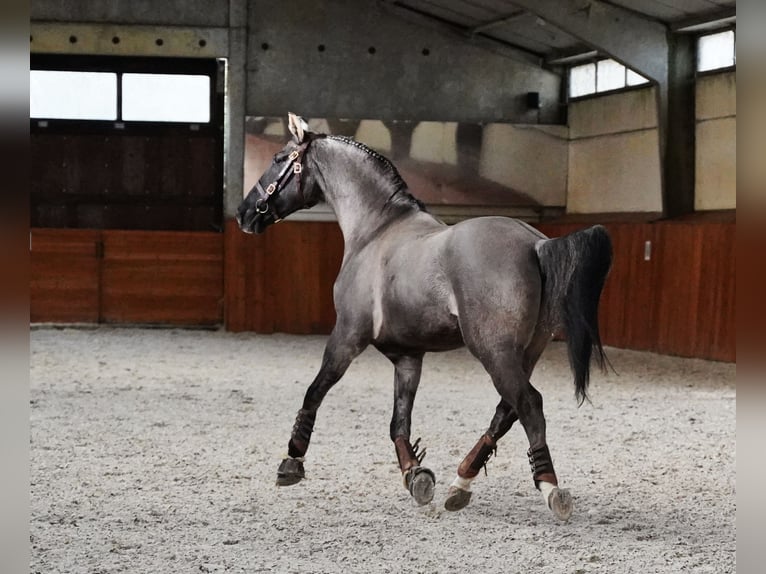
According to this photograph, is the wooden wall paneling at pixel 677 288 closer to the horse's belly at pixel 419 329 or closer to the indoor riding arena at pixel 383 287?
the indoor riding arena at pixel 383 287

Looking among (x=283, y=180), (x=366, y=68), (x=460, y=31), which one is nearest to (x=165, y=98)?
(x=366, y=68)

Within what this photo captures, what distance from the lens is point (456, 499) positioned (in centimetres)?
413

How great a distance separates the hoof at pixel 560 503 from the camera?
12.3 feet

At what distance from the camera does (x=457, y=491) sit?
4137 millimetres

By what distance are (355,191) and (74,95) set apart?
1046cm

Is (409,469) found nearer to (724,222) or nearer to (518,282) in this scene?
(518,282)

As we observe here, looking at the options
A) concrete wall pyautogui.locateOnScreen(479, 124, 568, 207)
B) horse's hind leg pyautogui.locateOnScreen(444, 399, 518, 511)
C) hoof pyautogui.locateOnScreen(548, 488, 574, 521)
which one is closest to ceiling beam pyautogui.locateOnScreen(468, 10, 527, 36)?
concrete wall pyautogui.locateOnScreen(479, 124, 568, 207)

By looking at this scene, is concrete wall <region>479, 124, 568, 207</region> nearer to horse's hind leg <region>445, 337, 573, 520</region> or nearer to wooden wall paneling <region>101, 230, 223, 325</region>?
wooden wall paneling <region>101, 230, 223, 325</region>

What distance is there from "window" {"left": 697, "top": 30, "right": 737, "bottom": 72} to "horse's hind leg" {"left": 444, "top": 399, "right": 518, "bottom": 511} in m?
8.24

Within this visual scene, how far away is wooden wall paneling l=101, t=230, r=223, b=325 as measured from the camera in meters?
14.0

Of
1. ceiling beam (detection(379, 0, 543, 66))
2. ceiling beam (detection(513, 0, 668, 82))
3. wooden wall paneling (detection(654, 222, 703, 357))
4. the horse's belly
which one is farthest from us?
ceiling beam (detection(379, 0, 543, 66))

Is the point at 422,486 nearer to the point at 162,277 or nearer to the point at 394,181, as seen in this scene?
the point at 394,181

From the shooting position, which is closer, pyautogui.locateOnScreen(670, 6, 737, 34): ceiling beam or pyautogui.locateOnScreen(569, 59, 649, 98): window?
pyautogui.locateOnScreen(670, 6, 737, 34): ceiling beam

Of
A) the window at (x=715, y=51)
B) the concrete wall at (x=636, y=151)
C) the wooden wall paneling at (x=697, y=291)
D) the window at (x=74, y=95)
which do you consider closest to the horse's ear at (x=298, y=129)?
the wooden wall paneling at (x=697, y=291)
